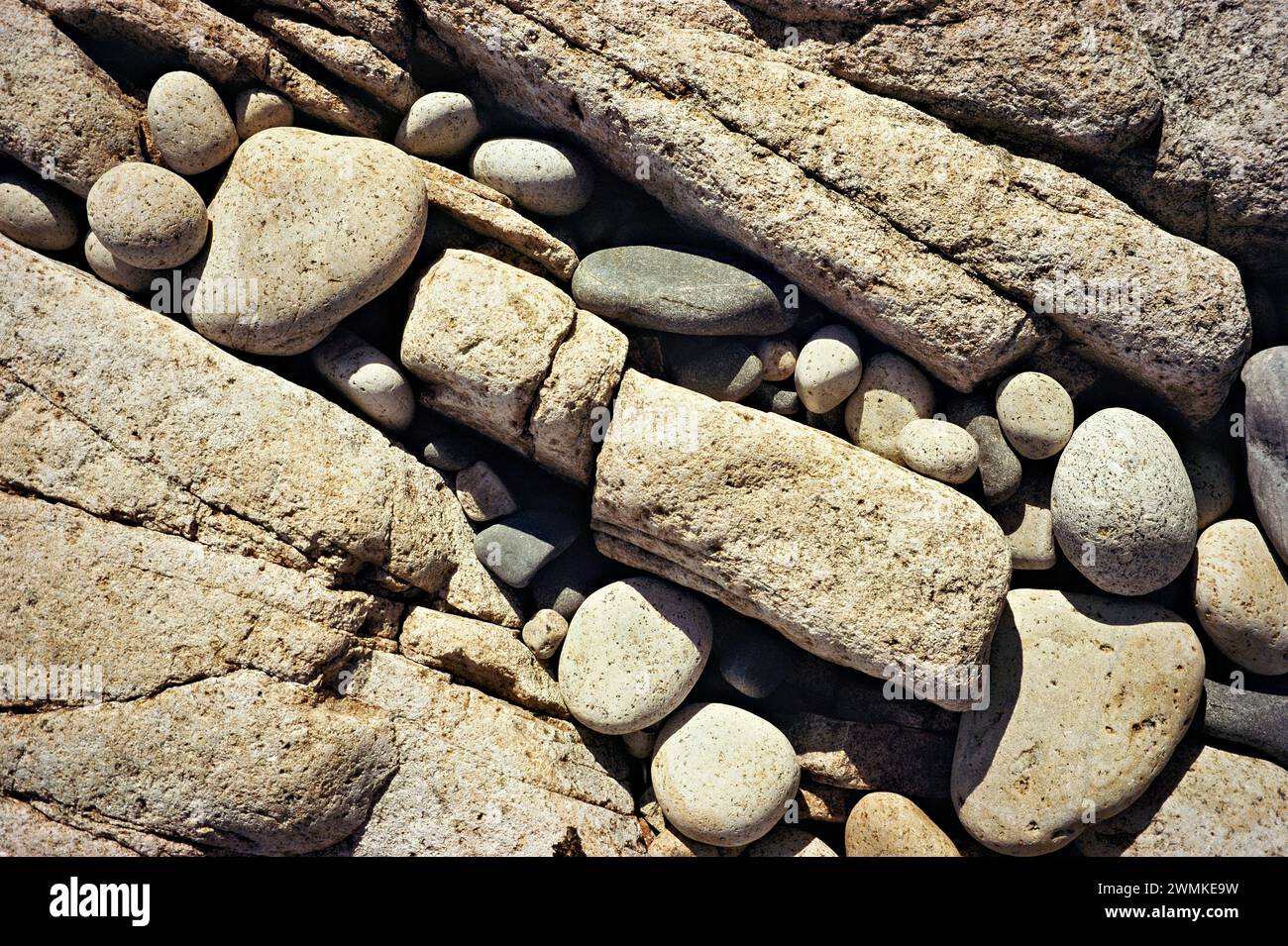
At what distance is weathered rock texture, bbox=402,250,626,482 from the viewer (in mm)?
4504

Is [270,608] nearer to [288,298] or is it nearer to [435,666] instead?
[435,666]

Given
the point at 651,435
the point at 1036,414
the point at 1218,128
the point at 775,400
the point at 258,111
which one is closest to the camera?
the point at 1218,128

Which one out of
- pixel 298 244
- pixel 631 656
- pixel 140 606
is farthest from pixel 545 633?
pixel 298 244

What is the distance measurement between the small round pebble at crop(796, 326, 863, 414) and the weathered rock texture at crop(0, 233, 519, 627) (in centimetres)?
273

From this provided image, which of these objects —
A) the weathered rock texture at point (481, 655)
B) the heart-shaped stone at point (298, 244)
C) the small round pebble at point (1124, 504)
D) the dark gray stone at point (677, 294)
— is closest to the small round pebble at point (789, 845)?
the weathered rock texture at point (481, 655)

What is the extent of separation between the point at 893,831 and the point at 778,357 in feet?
9.71

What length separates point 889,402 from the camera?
480cm

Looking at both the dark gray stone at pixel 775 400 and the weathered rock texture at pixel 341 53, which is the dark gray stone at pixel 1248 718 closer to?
the dark gray stone at pixel 775 400

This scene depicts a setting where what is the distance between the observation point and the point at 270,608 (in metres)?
4.30

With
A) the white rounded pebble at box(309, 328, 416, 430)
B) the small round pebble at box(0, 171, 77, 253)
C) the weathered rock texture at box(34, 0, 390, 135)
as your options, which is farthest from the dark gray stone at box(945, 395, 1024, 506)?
the small round pebble at box(0, 171, 77, 253)

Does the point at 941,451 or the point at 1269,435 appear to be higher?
the point at 1269,435

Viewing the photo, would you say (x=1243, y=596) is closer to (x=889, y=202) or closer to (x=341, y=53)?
(x=889, y=202)

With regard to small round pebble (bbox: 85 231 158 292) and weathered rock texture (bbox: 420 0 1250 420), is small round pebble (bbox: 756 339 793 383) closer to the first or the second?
weathered rock texture (bbox: 420 0 1250 420)
